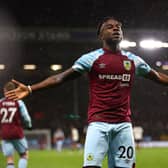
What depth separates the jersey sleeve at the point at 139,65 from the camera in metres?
4.91

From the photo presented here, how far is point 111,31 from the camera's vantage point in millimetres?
4836

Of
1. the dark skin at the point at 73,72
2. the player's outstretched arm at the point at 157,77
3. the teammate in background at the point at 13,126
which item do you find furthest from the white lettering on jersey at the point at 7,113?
the player's outstretched arm at the point at 157,77

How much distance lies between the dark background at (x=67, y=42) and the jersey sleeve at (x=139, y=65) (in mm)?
12869

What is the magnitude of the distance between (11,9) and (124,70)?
63.4ft

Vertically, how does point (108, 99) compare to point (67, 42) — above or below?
below

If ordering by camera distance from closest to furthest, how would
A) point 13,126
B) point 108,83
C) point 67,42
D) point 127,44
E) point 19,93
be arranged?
point 19,93, point 108,83, point 13,126, point 127,44, point 67,42

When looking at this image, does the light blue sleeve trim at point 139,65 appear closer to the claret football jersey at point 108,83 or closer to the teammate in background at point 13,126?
the claret football jersey at point 108,83

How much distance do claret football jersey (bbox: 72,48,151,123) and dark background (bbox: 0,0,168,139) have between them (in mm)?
13066

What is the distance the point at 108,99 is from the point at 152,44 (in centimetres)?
1529

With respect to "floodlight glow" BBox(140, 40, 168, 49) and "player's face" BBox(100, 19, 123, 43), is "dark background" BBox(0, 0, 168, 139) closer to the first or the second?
"floodlight glow" BBox(140, 40, 168, 49)

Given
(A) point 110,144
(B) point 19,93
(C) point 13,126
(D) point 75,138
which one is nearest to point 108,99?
(A) point 110,144

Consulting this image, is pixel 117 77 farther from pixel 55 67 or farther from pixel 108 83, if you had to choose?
pixel 55 67

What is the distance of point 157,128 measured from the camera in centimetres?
2473

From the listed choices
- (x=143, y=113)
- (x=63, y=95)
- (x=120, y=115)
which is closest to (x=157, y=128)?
(x=143, y=113)
